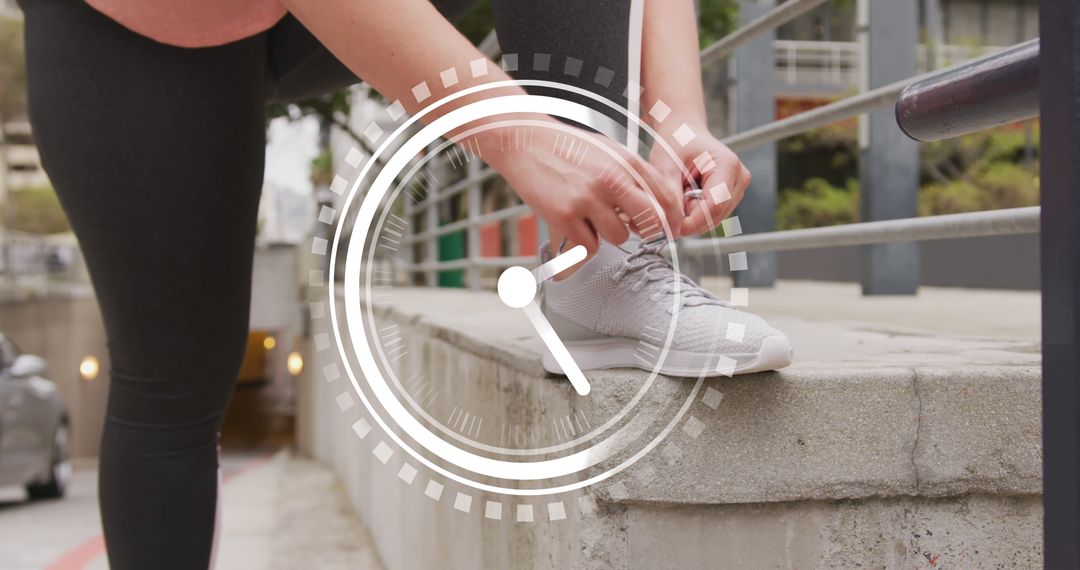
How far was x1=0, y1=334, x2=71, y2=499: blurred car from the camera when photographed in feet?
23.0

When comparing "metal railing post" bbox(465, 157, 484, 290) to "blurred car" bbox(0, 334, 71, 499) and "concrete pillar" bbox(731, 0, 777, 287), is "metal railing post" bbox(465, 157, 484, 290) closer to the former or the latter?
"concrete pillar" bbox(731, 0, 777, 287)

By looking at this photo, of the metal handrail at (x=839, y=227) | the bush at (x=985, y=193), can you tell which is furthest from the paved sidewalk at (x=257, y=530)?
the bush at (x=985, y=193)

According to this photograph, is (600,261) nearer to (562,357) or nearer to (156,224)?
(562,357)

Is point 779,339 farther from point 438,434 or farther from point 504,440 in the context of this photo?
point 438,434

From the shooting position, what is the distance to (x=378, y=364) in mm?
1069

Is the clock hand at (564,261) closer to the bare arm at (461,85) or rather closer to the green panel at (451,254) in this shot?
the bare arm at (461,85)

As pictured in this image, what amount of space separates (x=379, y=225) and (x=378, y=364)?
23 cm

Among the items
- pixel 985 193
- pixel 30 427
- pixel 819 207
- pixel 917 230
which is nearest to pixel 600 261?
pixel 917 230

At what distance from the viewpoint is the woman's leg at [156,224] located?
88 cm

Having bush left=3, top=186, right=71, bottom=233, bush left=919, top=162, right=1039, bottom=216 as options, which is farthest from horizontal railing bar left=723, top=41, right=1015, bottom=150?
bush left=3, top=186, right=71, bottom=233

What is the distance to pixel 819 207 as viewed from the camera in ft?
49.1

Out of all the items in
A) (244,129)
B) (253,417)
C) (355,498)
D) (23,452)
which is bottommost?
(253,417)

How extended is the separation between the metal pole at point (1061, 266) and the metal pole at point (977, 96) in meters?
0.03

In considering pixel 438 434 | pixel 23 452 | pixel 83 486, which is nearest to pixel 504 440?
pixel 438 434
